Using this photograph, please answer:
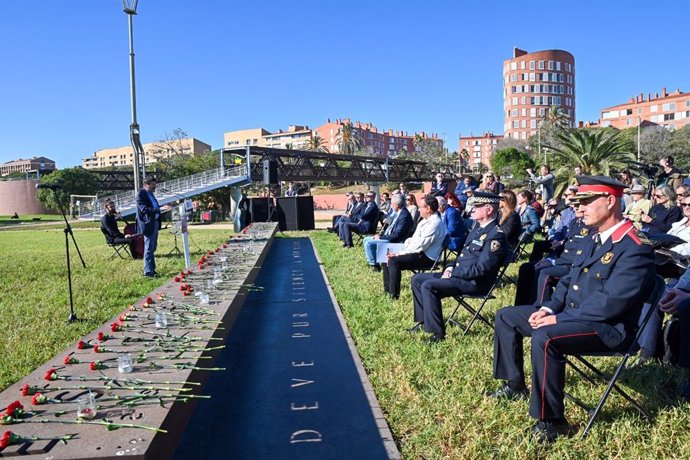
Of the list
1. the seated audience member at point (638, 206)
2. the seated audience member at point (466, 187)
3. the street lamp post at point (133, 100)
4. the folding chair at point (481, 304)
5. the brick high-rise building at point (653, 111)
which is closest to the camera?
the folding chair at point (481, 304)

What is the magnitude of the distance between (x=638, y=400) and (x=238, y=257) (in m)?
5.58

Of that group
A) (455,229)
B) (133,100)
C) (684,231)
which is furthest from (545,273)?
(133,100)

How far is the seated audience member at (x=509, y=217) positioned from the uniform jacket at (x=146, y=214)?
597 centimetres

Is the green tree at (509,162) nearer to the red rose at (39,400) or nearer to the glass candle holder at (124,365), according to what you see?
the glass candle holder at (124,365)

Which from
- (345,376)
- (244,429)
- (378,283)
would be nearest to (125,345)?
(244,429)

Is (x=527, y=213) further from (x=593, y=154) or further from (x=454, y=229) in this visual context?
(x=593, y=154)

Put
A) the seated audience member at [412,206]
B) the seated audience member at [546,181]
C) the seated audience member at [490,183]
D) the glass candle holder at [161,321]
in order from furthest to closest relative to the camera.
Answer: the seated audience member at [546,181]
the seated audience member at [490,183]
the seated audience member at [412,206]
the glass candle holder at [161,321]

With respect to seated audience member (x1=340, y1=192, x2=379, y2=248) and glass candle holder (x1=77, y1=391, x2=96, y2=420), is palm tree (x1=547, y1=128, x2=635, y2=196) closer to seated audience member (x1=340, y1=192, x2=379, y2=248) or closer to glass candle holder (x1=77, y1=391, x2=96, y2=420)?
seated audience member (x1=340, y1=192, x2=379, y2=248)

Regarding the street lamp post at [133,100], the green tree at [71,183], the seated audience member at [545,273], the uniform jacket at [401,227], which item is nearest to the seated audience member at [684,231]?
the seated audience member at [545,273]

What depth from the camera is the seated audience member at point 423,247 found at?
21.7ft

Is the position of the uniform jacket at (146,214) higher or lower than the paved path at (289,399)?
higher

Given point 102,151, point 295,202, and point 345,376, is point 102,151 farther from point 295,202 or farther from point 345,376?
point 345,376

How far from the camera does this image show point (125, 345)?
3416mm

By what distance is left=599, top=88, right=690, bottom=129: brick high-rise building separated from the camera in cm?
9694
